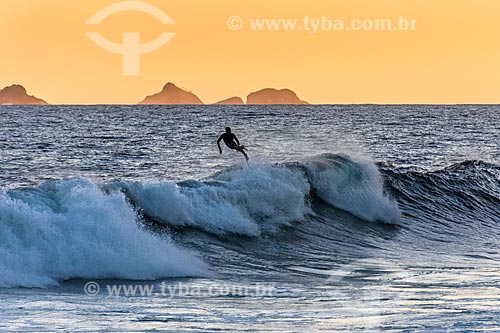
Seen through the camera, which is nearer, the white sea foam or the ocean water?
the ocean water

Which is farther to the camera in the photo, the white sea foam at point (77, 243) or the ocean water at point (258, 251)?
the white sea foam at point (77, 243)

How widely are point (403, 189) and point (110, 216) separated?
13.4 meters

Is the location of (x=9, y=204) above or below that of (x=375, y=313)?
above

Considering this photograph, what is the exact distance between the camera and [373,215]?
24.0 m

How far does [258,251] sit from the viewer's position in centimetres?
1873

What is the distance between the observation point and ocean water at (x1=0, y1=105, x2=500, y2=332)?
38.3 ft

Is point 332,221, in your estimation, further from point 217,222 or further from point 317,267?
point 317,267

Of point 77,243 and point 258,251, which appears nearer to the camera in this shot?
point 77,243

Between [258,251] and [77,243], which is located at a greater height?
[77,243]

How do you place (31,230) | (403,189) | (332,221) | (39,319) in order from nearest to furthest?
(39,319), (31,230), (332,221), (403,189)

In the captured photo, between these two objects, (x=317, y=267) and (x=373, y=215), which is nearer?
(x=317, y=267)

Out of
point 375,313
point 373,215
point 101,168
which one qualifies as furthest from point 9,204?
point 101,168

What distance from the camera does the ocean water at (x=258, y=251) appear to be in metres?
11.7

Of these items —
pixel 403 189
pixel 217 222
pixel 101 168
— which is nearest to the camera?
pixel 217 222
